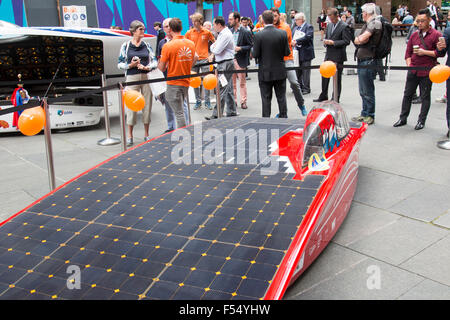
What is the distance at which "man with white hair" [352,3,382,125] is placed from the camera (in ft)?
23.4

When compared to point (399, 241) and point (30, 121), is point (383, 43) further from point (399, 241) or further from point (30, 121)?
point (30, 121)

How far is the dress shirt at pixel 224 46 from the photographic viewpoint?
8.31 metres

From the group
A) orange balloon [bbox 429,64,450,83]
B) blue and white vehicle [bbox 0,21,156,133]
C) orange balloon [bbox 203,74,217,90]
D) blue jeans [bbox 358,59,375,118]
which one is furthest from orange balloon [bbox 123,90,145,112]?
orange balloon [bbox 429,64,450,83]

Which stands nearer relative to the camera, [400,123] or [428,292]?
[428,292]

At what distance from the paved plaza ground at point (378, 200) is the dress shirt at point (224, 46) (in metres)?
1.21

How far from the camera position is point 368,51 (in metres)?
7.32

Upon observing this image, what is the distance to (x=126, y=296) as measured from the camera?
239cm

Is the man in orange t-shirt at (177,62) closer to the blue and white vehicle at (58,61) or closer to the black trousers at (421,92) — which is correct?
the blue and white vehicle at (58,61)

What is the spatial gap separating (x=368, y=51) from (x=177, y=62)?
317cm

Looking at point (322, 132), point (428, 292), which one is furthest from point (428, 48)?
point (428, 292)

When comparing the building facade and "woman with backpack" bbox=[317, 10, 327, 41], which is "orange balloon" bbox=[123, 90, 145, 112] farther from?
"woman with backpack" bbox=[317, 10, 327, 41]

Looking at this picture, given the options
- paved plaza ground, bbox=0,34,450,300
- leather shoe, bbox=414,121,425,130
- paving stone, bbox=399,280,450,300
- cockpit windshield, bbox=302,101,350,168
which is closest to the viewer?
paving stone, bbox=399,280,450,300

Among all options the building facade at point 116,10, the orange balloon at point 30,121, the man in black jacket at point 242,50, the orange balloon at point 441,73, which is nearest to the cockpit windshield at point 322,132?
the orange balloon at point 441,73

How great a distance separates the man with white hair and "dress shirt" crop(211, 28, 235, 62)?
236 cm
